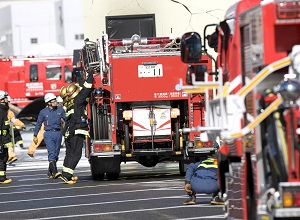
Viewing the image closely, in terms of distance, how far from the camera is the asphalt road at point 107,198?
15859mm

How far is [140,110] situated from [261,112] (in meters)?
11.8

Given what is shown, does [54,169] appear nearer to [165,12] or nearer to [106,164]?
A: [106,164]

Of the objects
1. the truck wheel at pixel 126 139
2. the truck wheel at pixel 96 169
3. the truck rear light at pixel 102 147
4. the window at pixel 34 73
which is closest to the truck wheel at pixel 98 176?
the truck wheel at pixel 96 169

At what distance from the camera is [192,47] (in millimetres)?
12117

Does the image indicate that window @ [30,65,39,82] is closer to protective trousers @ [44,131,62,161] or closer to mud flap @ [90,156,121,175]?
protective trousers @ [44,131,62,161]

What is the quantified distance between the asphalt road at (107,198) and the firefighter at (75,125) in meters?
0.33

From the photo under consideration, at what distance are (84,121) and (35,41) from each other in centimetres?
5106

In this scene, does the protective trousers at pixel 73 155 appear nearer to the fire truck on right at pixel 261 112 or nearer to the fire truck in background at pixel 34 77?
the fire truck on right at pixel 261 112

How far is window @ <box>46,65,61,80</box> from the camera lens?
48.4 meters

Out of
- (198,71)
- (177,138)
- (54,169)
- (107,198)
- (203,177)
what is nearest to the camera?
(198,71)

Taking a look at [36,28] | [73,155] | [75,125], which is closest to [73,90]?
[75,125]

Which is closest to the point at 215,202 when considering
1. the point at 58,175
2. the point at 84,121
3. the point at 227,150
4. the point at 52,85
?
the point at 227,150

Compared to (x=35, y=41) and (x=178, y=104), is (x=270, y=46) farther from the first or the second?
(x=35, y=41)

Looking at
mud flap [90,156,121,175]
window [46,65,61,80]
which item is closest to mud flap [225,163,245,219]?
mud flap [90,156,121,175]
